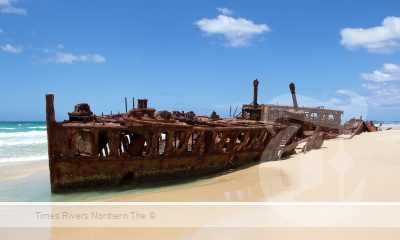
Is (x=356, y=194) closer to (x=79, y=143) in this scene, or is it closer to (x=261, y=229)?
(x=261, y=229)

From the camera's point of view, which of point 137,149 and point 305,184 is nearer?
point 305,184


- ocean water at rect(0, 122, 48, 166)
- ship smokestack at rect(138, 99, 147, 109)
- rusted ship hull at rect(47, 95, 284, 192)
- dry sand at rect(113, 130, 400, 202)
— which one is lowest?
ocean water at rect(0, 122, 48, 166)

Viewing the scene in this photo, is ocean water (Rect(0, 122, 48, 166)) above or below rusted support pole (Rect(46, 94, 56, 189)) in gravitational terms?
below

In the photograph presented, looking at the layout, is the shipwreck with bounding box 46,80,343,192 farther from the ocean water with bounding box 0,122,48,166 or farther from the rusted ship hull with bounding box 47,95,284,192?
the ocean water with bounding box 0,122,48,166

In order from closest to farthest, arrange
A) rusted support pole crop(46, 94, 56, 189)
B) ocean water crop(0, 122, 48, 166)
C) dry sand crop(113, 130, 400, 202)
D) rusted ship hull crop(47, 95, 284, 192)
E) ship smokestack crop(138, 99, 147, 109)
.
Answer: dry sand crop(113, 130, 400, 202), rusted support pole crop(46, 94, 56, 189), rusted ship hull crop(47, 95, 284, 192), ship smokestack crop(138, 99, 147, 109), ocean water crop(0, 122, 48, 166)

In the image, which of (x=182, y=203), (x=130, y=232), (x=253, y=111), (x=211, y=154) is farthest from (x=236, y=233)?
(x=253, y=111)

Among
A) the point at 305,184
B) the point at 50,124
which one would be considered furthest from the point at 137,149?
the point at 305,184

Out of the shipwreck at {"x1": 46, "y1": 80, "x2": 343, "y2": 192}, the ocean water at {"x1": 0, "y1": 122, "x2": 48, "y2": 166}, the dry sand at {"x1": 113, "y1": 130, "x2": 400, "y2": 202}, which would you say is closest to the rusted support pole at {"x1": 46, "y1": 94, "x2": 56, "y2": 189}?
the shipwreck at {"x1": 46, "y1": 80, "x2": 343, "y2": 192}

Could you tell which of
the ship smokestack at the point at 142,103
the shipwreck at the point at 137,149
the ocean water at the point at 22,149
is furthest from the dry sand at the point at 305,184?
the ocean water at the point at 22,149

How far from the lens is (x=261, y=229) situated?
18.6 feet

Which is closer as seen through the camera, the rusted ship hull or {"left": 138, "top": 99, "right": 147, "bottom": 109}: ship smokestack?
the rusted ship hull

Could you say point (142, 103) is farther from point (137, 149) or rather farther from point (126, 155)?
point (126, 155)

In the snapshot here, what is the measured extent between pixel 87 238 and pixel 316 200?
4538 mm

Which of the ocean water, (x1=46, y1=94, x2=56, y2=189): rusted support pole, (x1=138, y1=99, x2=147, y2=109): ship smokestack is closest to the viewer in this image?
(x1=46, y1=94, x2=56, y2=189): rusted support pole
